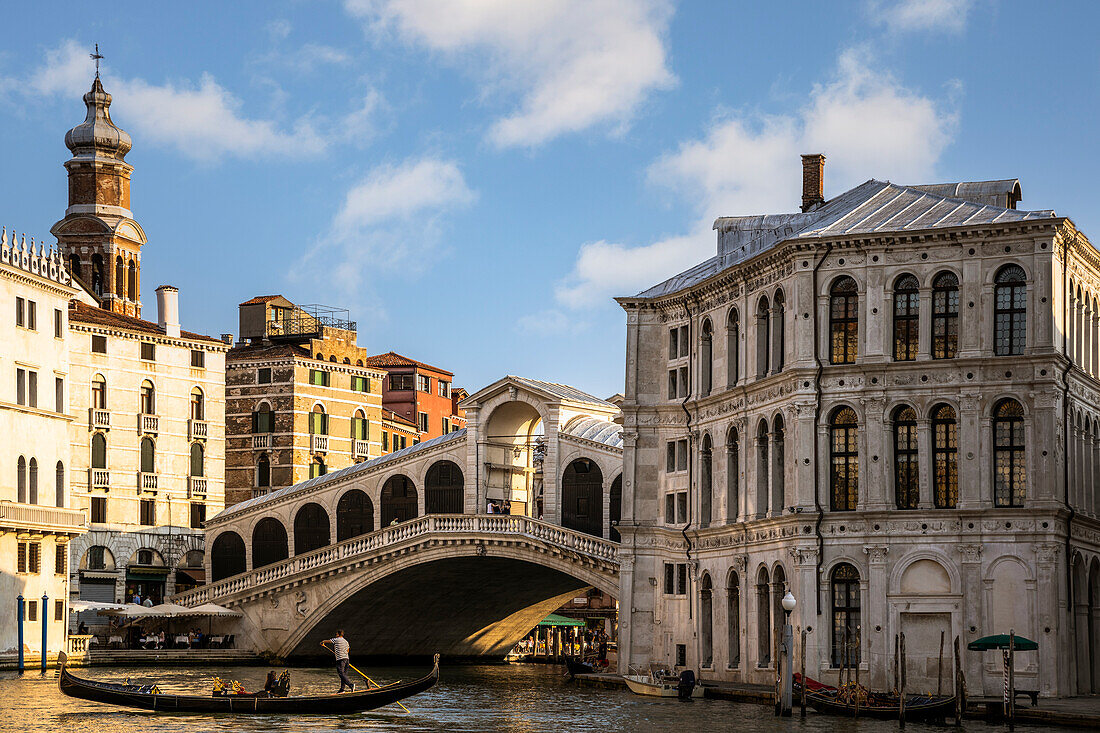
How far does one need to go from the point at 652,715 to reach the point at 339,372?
40298mm

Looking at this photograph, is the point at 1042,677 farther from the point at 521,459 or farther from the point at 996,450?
the point at 521,459

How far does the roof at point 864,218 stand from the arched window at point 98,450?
23.0 m

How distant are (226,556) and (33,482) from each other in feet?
48.0

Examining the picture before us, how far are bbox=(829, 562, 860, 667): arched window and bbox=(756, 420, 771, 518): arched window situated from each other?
3045 mm

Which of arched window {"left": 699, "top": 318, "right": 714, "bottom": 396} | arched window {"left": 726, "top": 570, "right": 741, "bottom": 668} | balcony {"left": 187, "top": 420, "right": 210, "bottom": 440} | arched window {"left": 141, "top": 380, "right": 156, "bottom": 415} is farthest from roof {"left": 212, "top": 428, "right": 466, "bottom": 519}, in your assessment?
arched window {"left": 726, "top": 570, "right": 741, "bottom": 668}

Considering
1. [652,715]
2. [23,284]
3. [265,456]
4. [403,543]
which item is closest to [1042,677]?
[652,715]

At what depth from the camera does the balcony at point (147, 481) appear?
6394 cm

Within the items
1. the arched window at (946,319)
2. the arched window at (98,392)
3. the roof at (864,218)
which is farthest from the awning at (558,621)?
the arched window at (946,319)

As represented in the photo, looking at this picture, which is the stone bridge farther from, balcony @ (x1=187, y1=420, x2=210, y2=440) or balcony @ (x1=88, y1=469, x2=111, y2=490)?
balcony @ (x1=187, y1=420, x2=210, y2=440)

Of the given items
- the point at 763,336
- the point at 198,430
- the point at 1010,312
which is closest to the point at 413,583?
the point at 198,430

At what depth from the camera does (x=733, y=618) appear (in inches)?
1688

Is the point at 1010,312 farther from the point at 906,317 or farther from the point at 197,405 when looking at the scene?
the point at 197,405

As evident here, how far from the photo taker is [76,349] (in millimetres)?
62000

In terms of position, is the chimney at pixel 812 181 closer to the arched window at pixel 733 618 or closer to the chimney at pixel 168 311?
the arched window at pixel 733 618
